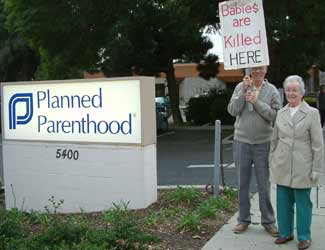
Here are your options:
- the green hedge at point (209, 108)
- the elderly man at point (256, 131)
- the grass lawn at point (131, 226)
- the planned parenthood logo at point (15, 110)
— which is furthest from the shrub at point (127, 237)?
the green hedge at point (209, 108)

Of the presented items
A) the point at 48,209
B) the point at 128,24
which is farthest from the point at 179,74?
the point at 48,209

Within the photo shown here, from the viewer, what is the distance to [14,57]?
1462 inches

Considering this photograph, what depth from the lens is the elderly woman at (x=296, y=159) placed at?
17.4 ft

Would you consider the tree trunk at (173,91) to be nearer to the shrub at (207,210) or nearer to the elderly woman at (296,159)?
the shrub at (207,210)

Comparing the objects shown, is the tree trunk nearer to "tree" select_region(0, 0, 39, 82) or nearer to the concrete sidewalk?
"tree" select_region(0, 0, 39, 82)

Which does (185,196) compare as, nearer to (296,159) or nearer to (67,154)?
(67,154)

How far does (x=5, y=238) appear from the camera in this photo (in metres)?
5.52

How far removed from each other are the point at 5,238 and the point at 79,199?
2243 mm

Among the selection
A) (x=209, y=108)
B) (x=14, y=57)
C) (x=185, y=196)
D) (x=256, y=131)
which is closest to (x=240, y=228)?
(x=256, y=131)

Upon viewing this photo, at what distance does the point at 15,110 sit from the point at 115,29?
1313cm

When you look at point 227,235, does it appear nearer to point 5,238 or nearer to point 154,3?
point 5,238

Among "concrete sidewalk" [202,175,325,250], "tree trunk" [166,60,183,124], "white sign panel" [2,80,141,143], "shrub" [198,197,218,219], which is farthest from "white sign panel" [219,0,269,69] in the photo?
"tree trunk" [166,60,183,124]

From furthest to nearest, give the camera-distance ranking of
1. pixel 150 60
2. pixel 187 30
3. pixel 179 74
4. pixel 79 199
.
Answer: pixel 179 74
pixel 150 60
pixel 187 30
pixel 79 199

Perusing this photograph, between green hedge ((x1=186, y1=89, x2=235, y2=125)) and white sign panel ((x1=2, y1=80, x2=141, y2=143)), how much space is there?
17591 mm
